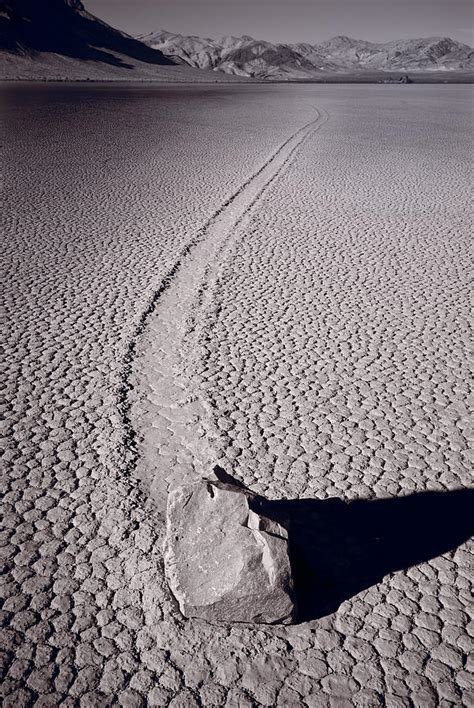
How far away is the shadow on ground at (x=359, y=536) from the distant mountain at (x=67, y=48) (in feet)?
184

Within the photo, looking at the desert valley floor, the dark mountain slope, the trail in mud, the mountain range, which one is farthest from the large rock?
the dark mountain slope

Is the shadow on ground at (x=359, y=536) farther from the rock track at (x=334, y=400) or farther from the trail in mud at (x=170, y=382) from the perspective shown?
the trail in mud at (x=170, y=382)

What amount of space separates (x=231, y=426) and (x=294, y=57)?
498 feet

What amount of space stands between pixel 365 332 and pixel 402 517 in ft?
6.34

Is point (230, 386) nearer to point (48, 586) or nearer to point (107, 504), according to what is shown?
point (107, 504)

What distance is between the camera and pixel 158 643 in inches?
76.2

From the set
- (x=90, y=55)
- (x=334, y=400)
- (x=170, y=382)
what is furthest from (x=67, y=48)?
(x=334, y=400)

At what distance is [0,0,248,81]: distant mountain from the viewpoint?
58.6 metres

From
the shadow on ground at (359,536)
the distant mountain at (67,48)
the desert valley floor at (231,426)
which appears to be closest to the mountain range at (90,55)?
the distant mountain at (67,48)

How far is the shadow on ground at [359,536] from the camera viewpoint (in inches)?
84.7

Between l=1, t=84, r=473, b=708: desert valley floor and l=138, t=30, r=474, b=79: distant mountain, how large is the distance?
113m

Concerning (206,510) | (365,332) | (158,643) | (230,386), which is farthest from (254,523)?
(365,332)

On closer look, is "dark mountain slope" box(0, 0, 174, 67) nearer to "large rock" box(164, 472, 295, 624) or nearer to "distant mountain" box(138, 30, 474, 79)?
"distant mountain" box(138, 30, 474, 79)

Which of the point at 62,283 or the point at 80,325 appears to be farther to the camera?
the point at 62,283
